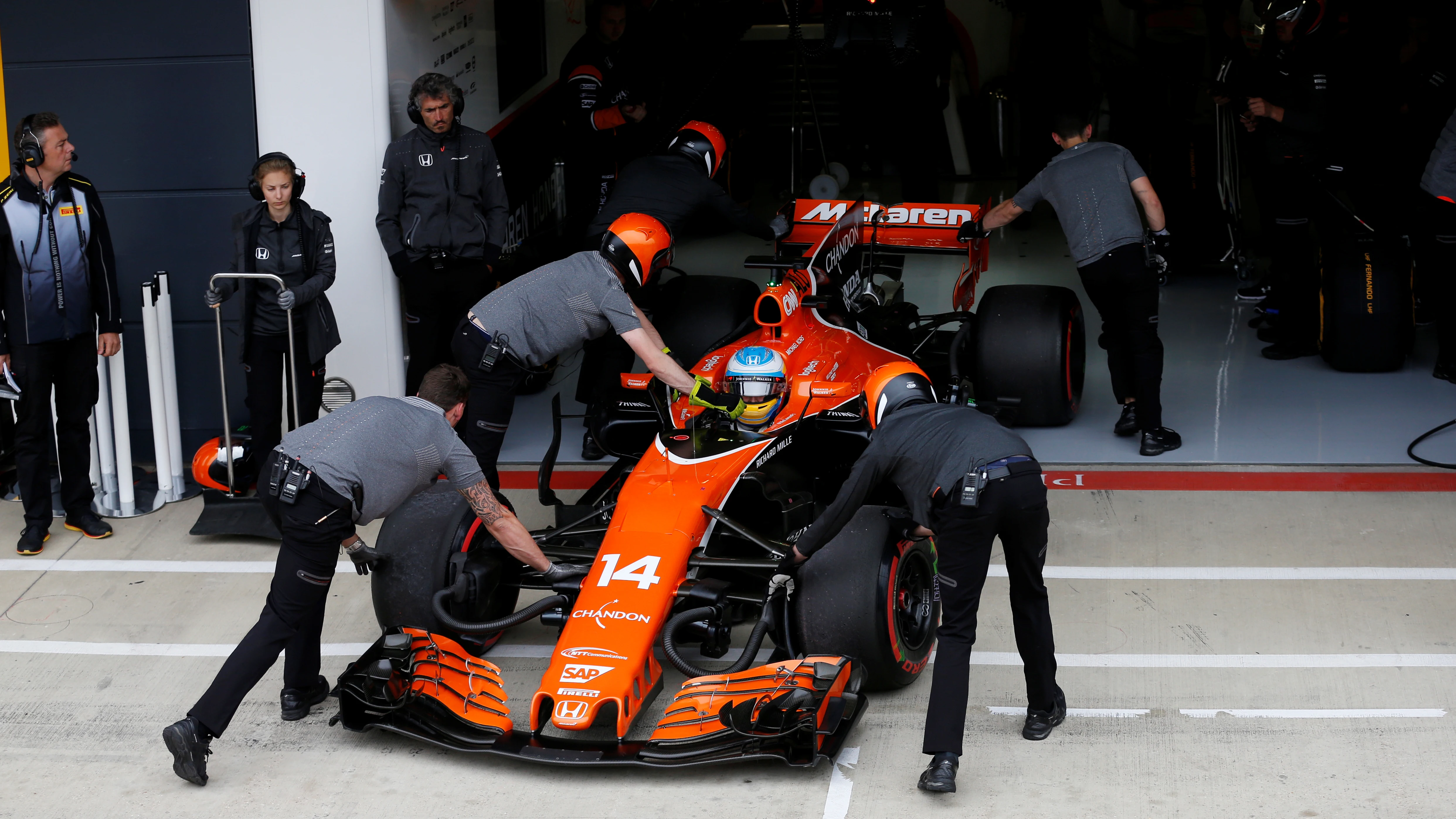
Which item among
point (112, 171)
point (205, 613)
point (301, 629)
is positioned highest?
point (112, 171)

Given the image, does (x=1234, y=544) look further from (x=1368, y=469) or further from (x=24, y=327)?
(x=24, y=327)

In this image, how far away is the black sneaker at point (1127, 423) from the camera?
8484mm

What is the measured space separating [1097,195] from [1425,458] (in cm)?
235

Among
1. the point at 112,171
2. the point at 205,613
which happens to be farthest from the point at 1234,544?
the point at 112,171

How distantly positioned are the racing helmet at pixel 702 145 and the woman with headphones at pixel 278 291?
2.13 m

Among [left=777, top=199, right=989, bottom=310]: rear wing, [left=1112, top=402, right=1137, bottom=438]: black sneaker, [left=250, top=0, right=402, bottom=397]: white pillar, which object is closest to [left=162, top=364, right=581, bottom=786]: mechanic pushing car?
[left=250, top=0, right=402, bottom=397]: white pillar

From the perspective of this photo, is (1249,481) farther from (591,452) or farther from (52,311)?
(52,311)

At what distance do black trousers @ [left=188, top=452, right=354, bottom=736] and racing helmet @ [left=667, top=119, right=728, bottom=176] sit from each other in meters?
3.82

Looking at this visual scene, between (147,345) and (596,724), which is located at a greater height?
(147,345)

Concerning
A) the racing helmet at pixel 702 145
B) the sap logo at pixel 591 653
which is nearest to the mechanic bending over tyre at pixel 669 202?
the racing helmet at pixel 702 145

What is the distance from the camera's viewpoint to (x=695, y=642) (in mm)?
5824

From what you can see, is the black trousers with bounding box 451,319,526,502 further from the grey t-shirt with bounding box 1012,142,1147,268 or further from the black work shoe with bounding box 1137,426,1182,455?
the black work shoe with bounding box 1137,426,1182,455

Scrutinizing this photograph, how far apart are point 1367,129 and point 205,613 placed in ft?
26.4

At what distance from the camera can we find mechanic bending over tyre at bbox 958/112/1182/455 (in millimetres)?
7875
